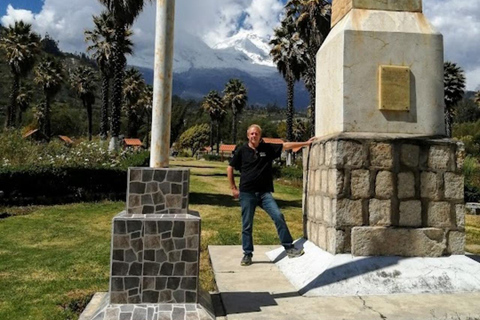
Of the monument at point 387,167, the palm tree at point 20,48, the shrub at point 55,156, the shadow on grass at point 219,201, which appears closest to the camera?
the monument at point 387,167

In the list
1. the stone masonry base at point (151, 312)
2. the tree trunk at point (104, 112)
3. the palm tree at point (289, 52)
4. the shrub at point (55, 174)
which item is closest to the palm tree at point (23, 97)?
the tree trunk at point (104, 112)

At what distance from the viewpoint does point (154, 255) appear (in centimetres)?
365

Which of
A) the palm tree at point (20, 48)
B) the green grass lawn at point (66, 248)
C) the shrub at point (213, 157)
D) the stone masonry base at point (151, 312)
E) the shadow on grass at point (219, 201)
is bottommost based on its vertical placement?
the green grass lawn at point (66, 248)

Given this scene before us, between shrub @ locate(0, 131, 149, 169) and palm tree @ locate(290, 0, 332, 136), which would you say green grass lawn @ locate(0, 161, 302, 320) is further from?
palm tree @ locate(290, 0, 332, 136)

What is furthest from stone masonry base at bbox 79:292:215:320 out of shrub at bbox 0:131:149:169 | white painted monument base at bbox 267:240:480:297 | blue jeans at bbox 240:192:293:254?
shrub at bbox 0:131:149:169

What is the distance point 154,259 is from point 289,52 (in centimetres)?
2993

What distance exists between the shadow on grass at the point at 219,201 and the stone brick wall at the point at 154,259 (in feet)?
32.4

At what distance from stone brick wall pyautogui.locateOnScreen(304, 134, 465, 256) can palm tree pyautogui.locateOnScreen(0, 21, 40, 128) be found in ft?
98.0

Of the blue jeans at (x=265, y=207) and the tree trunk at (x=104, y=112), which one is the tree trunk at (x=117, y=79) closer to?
the tree trunk at (x=104, y=112)

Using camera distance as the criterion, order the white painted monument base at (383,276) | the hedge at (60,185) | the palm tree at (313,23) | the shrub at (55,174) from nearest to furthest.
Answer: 1. the white painted monument base at (383,276)
2. the hedge at (60,185)
3. the shrub at (55,174)
4. the palm tree at (313,23)

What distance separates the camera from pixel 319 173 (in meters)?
5.56

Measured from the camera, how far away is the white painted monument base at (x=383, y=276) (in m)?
4.49

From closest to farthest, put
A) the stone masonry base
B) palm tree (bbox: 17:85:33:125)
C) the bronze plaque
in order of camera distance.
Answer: the stone masonry base, the bronze plaque, palm tree (bbox: 17:85:33:125)

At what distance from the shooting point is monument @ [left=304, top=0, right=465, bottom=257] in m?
4.97
